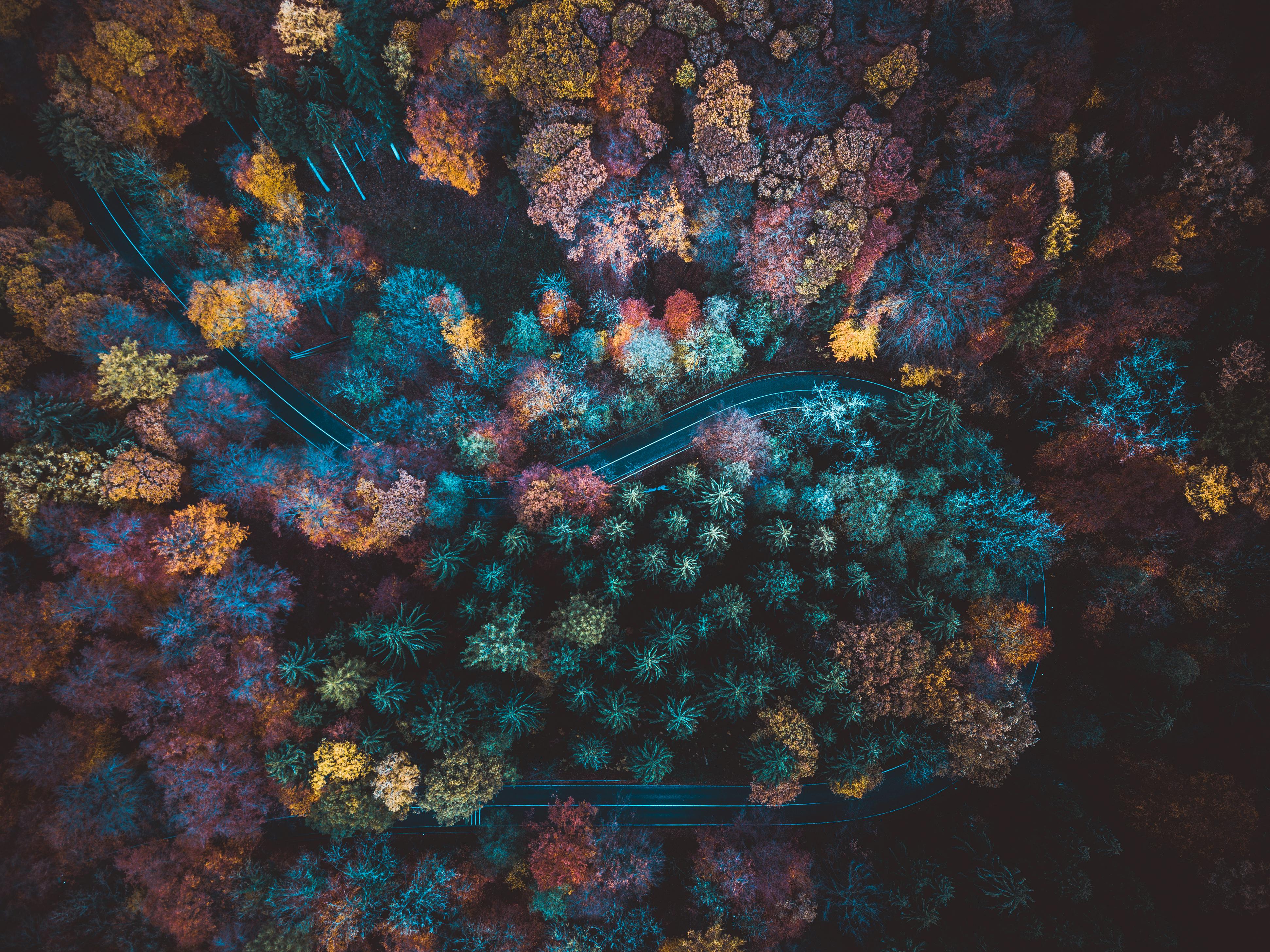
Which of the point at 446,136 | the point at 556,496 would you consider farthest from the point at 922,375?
the point at 446,136

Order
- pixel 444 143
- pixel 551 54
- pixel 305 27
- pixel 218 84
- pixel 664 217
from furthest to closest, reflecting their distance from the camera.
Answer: pixel 218 84 < pixel 444 143 < pixel 664 217 < pixel 305 27 < pixel 551 54

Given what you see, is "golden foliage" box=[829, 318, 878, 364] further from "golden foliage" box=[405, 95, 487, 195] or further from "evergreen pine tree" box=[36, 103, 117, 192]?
"evergreen pine tree" box=[36, 103, 117, 192]

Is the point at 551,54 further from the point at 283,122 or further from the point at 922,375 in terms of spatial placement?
the point at 922,375

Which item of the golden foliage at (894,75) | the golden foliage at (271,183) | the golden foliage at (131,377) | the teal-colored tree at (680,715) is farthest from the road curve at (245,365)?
the golden foliage at (894,75)

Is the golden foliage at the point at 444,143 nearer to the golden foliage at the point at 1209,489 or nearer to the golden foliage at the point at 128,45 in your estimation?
the golden foliage at the point at 128,45

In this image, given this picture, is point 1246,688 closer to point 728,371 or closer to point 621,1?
point 728,371
